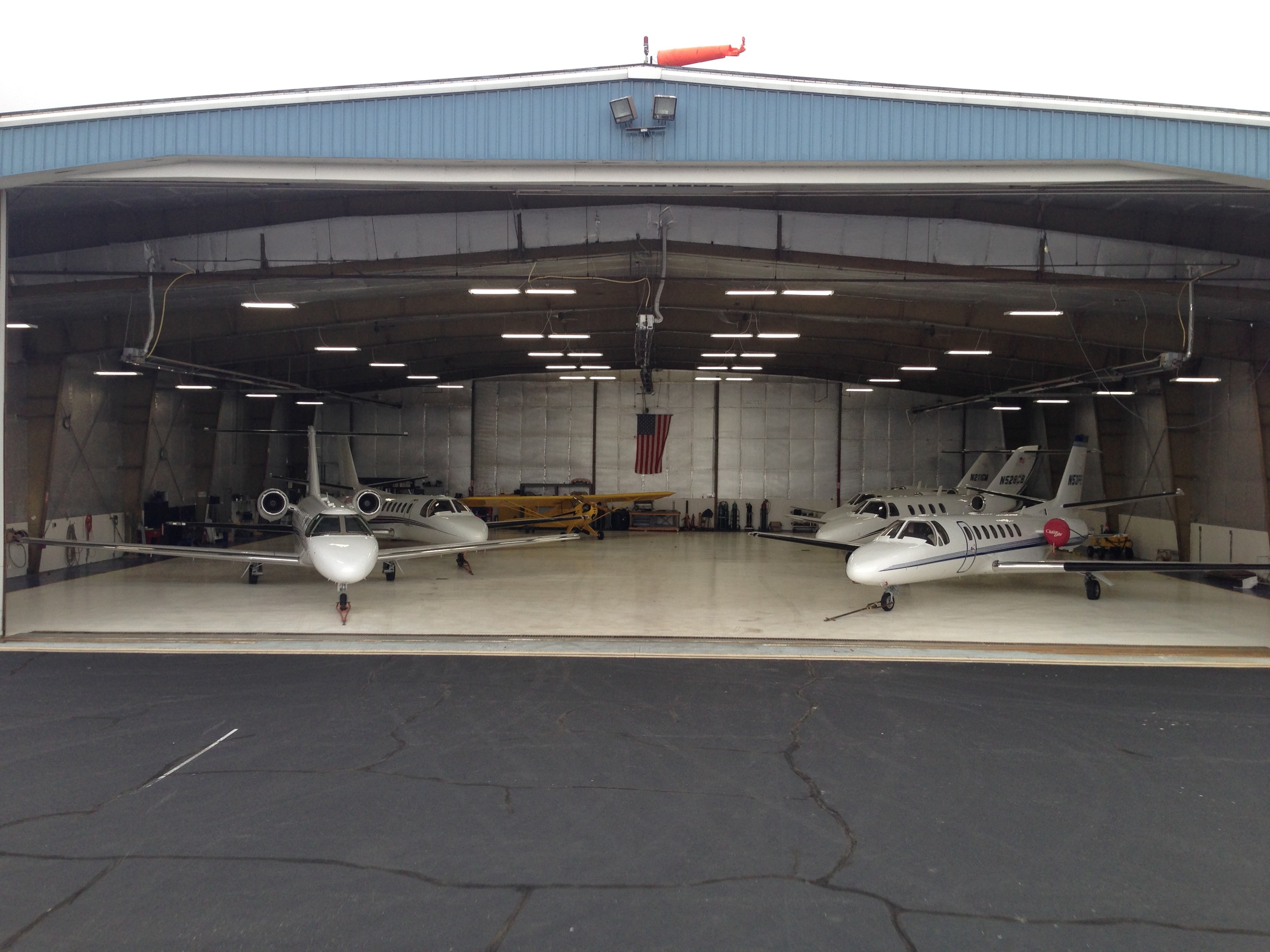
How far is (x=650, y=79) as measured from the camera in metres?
9.82

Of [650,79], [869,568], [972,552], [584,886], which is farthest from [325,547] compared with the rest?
[972,552]

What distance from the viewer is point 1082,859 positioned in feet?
17.7

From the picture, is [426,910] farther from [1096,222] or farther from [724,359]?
[724,359]

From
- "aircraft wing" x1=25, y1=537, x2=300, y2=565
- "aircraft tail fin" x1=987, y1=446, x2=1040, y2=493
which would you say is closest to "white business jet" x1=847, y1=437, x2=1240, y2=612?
"aircraft tail fin" x1=987, y1=446, x2=1040, y2=493

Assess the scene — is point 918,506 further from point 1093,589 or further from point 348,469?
point 348,469

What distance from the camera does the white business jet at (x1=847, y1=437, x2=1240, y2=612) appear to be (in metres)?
14.2

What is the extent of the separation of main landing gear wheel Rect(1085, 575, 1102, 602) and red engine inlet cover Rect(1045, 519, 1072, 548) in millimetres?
866

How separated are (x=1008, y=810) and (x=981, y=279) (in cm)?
1085

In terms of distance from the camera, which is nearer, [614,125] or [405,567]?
[614,125]

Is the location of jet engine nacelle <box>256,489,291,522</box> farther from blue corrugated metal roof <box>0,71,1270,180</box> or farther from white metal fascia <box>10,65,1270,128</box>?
white metal fascia <box>10,65,1270,128</box>

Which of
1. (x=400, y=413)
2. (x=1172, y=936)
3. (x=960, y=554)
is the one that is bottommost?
(x=1172, y=936)

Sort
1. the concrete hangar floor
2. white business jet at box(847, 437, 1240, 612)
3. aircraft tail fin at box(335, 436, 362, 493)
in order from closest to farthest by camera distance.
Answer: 1. the concrete hangar floor
2. white business jet at box(847, 437, 1240, 612)
3. aircraft tail fin at box(335, 436, 362, 493)

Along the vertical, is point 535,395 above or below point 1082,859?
above

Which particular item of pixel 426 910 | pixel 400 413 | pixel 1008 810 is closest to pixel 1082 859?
pixel 1008 810
